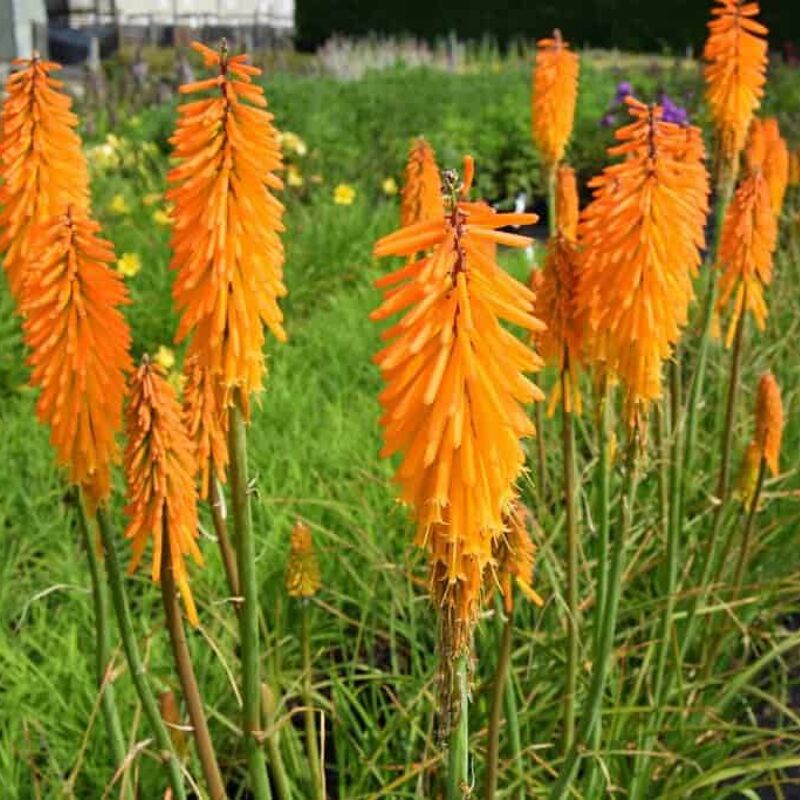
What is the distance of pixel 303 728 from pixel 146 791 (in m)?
0.60

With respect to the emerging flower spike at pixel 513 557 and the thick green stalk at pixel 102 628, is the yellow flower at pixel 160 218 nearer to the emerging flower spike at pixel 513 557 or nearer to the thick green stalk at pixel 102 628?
the thick green stalk at pixel 102 628

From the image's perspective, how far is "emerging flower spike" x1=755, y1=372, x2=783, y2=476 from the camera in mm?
2826

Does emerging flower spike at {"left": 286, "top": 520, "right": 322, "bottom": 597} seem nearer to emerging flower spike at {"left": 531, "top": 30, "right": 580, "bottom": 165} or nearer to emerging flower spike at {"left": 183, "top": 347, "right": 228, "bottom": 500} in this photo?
emerging flower spike at {"left": 183, "top": 347, "right": 228, "bottom": 500}

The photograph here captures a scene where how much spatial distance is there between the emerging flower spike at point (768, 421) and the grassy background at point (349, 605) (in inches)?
16.1

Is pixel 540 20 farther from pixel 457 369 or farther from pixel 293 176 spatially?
pixel 457 369

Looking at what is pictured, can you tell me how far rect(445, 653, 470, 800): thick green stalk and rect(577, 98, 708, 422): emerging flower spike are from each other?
66cm

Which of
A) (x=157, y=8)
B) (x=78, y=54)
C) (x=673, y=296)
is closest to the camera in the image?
(x=673, y=296)

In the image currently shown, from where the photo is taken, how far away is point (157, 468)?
6.19 ft

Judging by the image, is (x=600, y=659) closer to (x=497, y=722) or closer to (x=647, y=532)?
(x=497, y=722)

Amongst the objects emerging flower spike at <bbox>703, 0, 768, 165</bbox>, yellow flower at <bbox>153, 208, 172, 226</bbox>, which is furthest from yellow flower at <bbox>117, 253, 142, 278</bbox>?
emerging flower spike at <bbox>703, 0, 768, 165</bbox>

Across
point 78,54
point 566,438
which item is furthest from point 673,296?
point 78,54

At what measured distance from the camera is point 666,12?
22875mm

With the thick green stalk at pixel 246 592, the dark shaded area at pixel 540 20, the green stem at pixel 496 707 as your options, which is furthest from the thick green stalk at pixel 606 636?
the dark shaded area at pixel 540 20

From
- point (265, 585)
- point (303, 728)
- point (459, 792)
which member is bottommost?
point (303, 728)
